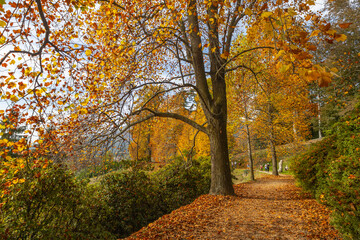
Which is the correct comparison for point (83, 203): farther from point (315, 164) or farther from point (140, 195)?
point (315, 164)

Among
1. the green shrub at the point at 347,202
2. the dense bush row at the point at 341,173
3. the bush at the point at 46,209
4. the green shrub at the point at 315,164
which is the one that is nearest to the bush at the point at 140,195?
the bush at the point at 46,209

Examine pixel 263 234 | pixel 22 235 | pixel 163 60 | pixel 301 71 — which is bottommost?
pixel 263 234

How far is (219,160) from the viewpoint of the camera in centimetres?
698

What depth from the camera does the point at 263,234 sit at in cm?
387

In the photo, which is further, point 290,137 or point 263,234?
point 290,137

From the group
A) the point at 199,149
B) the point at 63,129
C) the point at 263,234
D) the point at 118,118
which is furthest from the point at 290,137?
the point at 63,129

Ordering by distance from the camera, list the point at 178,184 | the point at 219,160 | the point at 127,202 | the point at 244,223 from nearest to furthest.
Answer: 1. the point at 244,223
2. the point at 127,202
3. the point at 219,160
4. the point at 178,184

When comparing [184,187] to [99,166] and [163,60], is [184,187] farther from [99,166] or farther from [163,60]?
[163,60]

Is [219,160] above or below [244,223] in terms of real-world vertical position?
above

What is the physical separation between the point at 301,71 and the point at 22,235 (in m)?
4.59

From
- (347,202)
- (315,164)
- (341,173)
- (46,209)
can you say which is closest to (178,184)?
(315,164)

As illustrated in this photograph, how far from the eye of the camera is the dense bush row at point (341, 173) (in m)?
2.85

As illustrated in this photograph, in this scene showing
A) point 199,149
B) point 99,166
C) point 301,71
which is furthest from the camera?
point 199,149

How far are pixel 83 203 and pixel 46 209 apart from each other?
3.17ft
